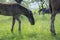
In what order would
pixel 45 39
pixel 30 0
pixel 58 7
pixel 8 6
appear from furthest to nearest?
pixel 30 0, pixel 8 6, pixel 58 7, pixel 45 39

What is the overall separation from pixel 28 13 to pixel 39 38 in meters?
2.17

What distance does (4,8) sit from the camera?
11.7m

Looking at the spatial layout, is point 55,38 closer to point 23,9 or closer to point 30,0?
point 23,9

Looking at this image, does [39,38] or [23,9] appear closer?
[39,38]

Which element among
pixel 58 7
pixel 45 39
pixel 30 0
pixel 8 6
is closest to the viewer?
pixel 45 39

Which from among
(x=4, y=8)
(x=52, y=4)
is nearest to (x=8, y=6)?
(x=4, y=8)

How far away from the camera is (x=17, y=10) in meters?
12.0

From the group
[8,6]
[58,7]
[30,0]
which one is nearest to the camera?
[58,7]

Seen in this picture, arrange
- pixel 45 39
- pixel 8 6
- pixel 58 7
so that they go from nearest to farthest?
pixel 45 39 < pixel 58 7 < pixel 8 6

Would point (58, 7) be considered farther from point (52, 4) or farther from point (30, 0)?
point (30, 0)

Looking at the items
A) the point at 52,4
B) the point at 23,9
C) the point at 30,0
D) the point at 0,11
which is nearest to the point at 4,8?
the point at 0,11

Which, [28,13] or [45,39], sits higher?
[28,13]

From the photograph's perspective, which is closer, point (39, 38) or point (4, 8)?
point (39, 38)

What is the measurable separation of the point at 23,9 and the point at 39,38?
7.30 ft
